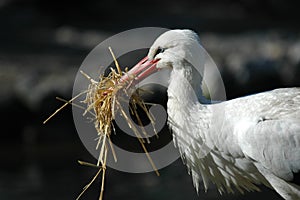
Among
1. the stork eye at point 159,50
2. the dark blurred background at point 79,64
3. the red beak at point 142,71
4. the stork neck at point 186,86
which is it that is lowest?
the dark blurred background at point 79,64

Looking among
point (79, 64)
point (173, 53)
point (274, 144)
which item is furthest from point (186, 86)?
point (79, 64)

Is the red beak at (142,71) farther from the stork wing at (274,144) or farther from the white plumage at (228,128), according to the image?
the stork wing at (274,144)

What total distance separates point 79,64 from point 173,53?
7.66 m

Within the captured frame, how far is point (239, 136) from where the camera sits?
4332 mm

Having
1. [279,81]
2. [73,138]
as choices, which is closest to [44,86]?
[73,138]

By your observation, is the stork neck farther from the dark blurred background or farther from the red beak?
the dark blurred background

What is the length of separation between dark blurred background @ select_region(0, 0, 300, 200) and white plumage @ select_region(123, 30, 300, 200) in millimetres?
3386

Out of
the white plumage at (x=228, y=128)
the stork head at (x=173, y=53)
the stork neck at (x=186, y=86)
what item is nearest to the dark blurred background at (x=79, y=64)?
the white plumage at (x=228, y=128)

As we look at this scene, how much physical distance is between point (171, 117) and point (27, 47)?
385 inches

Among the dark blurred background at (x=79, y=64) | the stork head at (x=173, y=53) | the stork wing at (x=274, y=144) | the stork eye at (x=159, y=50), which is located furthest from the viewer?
the dark blurred background at (x=79, y=64)

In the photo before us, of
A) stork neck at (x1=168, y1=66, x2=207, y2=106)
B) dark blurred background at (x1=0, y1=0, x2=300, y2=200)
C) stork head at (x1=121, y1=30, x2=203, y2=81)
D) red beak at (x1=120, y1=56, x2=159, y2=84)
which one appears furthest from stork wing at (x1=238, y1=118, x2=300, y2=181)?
dark blurred background at (x1=0, y1=0, x2=300, y2=200)

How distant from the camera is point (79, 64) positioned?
39.5 ft

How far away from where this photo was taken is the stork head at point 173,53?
177 inches

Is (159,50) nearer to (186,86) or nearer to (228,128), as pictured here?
(186,86)
